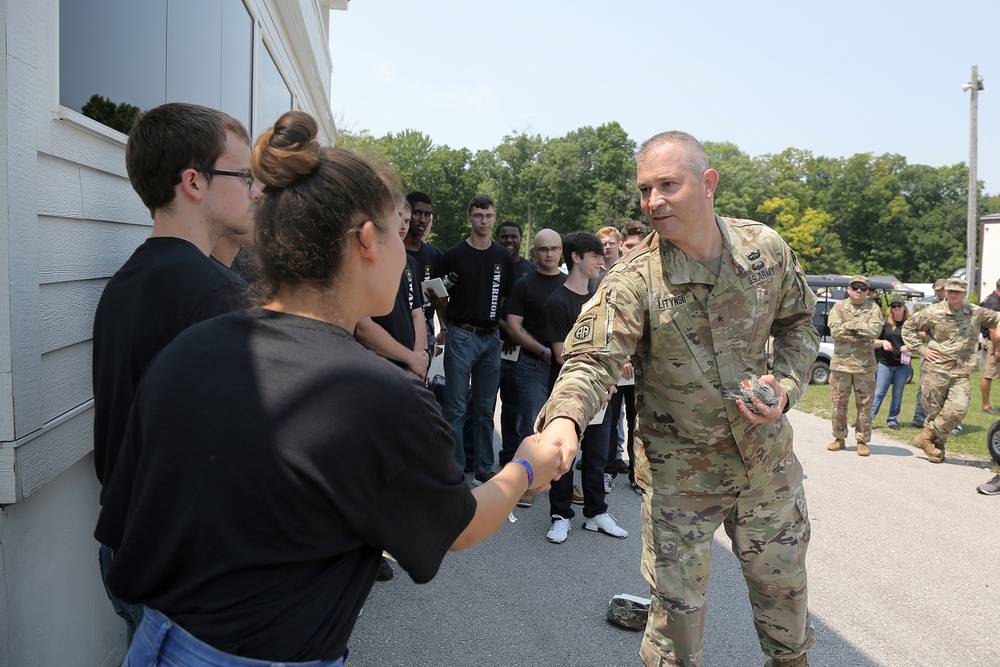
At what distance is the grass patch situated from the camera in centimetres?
952

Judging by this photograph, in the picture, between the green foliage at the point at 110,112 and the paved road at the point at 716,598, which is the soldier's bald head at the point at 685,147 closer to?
the green foliage at the point at 110,112

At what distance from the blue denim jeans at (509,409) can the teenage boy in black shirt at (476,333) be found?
0.51 ft

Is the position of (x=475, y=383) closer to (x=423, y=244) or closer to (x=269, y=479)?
(x=423, y=244)

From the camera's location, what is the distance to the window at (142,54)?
106 inches

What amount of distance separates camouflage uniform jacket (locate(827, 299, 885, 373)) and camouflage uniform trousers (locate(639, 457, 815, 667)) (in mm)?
7556

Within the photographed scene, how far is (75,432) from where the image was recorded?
2.69 meters

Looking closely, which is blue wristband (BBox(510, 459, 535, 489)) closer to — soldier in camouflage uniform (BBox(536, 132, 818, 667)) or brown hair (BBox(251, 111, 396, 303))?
brown hair (BBox(251, 111, 396, 303))

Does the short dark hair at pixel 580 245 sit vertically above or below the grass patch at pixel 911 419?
above

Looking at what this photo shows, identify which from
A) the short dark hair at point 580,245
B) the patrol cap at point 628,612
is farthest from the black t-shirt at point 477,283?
the patrol cap at point 628,612

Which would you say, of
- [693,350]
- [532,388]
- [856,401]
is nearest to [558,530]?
[532,388]

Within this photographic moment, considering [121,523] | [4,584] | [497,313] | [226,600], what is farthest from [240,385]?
[497,313]

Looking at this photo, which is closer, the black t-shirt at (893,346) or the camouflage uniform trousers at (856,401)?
the camouflage uniform trousers at (856,401)

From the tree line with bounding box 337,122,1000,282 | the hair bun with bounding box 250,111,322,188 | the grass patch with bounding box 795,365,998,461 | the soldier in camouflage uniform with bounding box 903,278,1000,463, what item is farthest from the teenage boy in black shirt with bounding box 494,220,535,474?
the tree line with bounding box 337,122,1000,282

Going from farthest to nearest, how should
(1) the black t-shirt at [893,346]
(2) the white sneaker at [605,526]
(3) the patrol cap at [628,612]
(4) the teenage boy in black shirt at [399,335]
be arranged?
(1) the black t-shirt at [893,346] < (2) the white sneaker at [605,526] < (4) the teenage boy in black shirt at [399,335] < (3) the patrol cap at [628,612]
